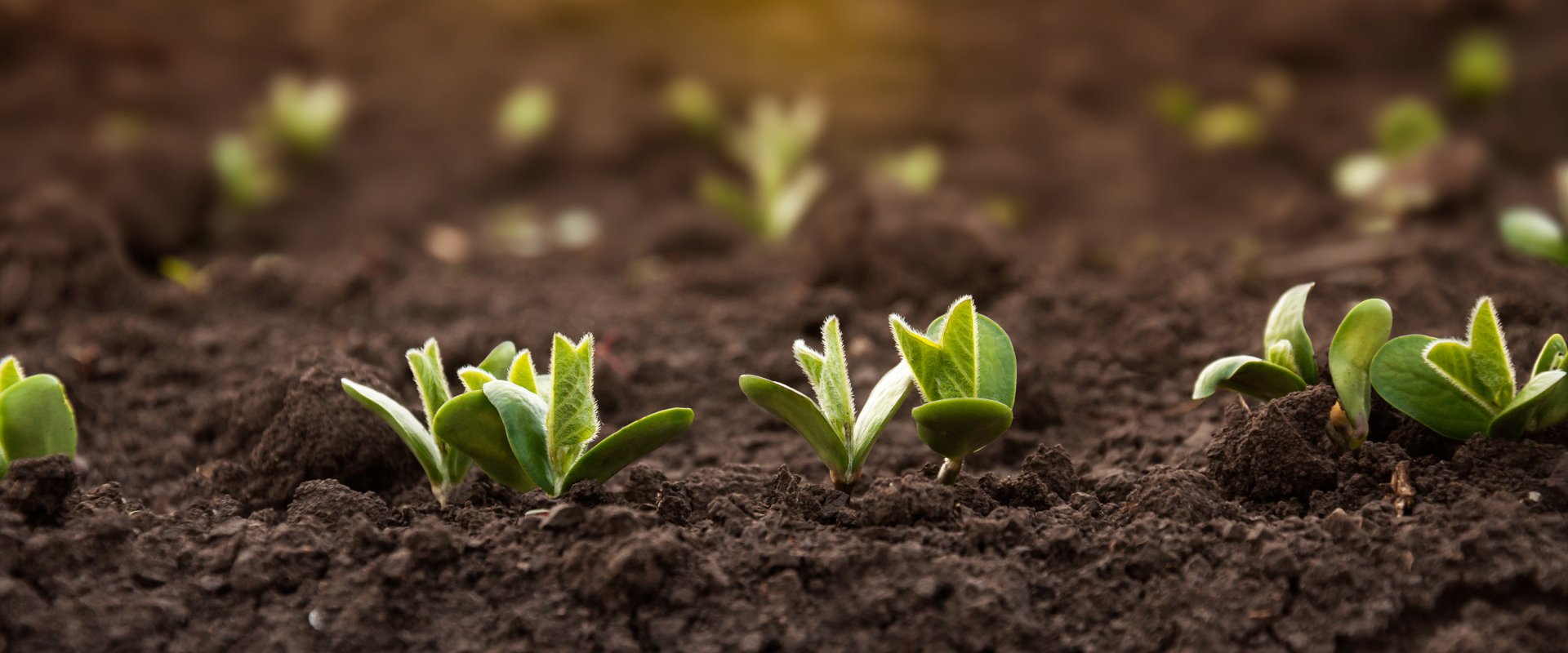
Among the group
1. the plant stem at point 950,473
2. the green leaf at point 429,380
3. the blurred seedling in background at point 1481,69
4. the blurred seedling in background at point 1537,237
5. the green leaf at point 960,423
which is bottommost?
the plant stem at point 950,473

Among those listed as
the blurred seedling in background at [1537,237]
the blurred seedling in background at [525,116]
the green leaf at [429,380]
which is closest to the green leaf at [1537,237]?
the blurred seedling in background at [1537,237]

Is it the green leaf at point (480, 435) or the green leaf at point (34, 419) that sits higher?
the green leaf at point (480, 435)

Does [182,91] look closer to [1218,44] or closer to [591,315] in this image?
[591,315]

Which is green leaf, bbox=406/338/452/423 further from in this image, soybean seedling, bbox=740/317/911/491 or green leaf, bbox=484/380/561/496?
soybean seedling, bbox=740/317/911/491

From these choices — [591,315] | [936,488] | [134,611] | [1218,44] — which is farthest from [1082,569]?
[1218,44]

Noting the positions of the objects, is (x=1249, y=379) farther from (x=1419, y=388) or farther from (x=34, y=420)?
(x=34, y=420)

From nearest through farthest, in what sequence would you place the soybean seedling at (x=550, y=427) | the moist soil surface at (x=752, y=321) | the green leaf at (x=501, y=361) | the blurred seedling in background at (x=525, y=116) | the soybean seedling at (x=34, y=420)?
the moist soil surface at (x=752, y=321)
the soybean seedling at (x=550, y=427)
the soybean seedling at (x=34, y=420)
the green leaf at (x=501, y=361)
the blurred seedling in background at (x=525, y=116)

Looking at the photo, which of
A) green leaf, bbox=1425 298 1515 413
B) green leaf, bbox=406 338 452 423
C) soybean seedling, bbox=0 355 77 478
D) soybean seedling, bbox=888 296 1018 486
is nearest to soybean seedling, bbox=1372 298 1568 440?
green leaf, bbox=1425 298 1515 413

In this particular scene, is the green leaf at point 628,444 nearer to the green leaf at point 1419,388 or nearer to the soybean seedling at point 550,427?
the soybean seedling at point 550,427
